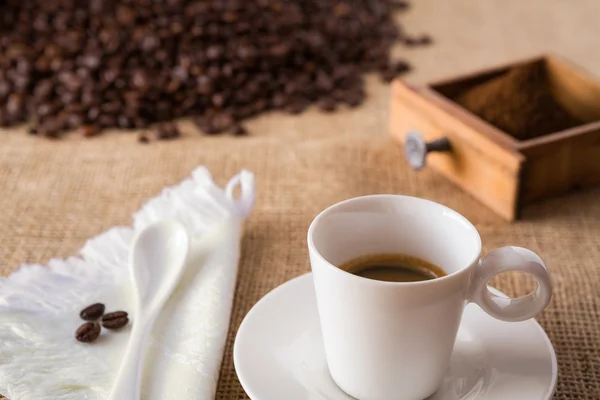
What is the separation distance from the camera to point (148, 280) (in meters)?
0.92

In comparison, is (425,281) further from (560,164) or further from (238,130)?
(238,130)

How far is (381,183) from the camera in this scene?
1310mm

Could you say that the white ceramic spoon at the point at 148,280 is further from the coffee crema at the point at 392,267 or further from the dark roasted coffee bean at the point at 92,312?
the coffee crema at the point at 392,267

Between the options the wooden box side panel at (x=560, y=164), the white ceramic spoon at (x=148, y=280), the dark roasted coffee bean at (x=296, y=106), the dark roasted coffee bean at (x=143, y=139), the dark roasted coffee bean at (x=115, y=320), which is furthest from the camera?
the dark roasted coffee bean at (x=296, y=106)

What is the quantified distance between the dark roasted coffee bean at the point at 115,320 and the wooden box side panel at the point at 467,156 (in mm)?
642

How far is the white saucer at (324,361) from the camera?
69cm

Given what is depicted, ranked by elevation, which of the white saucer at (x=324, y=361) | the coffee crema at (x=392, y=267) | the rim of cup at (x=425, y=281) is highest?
the rim of cup at (x=425, y=281)

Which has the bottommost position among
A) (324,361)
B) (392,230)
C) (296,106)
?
(296,106)

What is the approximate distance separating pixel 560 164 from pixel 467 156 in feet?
0.50

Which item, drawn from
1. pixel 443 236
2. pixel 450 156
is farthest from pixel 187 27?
pixel 443 236

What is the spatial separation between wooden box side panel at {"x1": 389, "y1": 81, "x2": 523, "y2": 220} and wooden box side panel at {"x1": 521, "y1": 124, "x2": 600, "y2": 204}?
0.03 m

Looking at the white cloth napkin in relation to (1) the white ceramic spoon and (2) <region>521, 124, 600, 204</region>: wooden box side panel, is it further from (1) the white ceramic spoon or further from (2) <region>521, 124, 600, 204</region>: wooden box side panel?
(2) <region>521, 124, 600, 204</region>: wooden box side panel

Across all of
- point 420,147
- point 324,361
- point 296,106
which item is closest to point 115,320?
point 324,361

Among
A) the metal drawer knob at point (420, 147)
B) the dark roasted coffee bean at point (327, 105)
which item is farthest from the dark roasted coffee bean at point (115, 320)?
the dark roasted coffee bean at point (327, 105)
